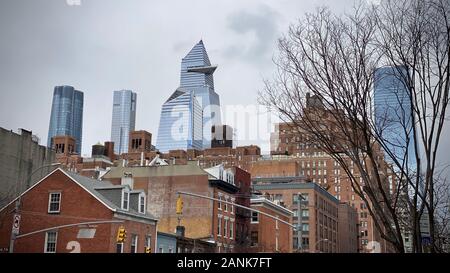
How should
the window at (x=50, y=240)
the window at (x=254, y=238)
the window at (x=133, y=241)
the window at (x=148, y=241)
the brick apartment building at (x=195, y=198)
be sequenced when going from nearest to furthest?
the window at (x=50, y=240) < the window at (x=133, y=241) < the window at (x=148, y=241) < the brick apartment building at (x=195, y=198) < the window at (x=254, y=238)

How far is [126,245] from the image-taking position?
29.6 m

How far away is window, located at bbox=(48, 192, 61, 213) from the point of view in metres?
29.2

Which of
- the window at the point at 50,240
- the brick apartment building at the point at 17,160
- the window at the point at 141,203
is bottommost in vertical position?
the window at the point at 50,240

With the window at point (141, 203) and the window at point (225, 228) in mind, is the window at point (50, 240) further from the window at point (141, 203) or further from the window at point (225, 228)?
the window at point (225, 228)

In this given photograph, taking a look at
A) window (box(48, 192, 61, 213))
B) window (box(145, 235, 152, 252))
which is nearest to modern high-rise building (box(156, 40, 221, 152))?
window (box(48, 192, 61, 213))

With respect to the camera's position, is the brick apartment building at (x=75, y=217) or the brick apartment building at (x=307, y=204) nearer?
the brick apartment building at (x=75, y=217)

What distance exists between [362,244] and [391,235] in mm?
80949

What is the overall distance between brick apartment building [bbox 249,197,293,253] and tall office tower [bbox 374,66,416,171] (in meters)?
37.9

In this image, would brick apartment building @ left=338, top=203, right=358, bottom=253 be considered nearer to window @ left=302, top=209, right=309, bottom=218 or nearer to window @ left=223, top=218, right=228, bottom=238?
window @ left=302, top=209, right=309, bottom=218

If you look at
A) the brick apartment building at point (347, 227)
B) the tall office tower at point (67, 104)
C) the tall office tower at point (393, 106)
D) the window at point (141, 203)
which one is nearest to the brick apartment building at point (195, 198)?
the window at point (141, 203)

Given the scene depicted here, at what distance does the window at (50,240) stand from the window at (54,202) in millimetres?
1651

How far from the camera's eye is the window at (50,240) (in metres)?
27.5
